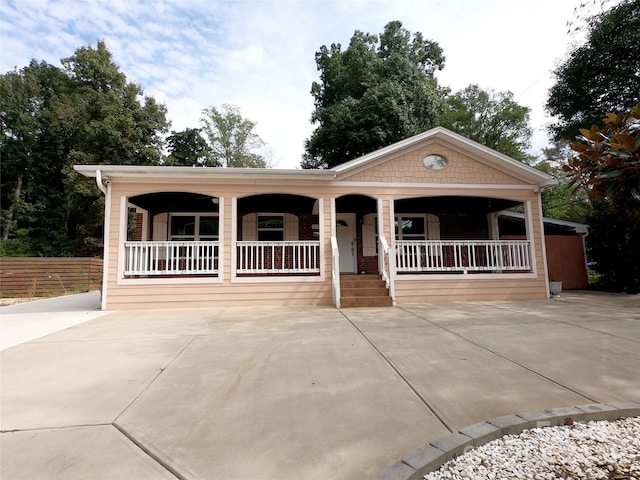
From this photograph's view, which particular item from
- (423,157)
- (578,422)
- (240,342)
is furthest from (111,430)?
(423,157)

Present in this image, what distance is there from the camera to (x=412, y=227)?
11273mm

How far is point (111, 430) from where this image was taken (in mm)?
2213

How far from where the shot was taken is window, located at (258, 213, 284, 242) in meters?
10.7

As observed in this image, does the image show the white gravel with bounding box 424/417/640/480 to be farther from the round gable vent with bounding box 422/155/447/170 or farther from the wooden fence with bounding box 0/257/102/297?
the wooden fence with bounding box 0/257/102/297

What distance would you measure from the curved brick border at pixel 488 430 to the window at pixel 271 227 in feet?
29.5

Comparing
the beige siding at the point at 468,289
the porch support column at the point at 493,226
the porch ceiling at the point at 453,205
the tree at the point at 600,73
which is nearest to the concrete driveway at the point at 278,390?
the beige siding at the point at 468,289

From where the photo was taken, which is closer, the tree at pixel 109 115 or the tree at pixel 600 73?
the tree at pixel 600 73

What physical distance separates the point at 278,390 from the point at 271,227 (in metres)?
8.17

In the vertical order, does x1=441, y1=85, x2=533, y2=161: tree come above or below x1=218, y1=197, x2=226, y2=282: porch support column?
above

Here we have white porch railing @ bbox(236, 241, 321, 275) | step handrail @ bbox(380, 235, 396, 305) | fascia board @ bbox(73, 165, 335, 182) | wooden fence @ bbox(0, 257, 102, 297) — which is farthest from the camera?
wooden fence @ bbox(0, 257, 102, 297)

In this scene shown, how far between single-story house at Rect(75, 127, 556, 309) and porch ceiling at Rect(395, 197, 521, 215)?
3.3 inches

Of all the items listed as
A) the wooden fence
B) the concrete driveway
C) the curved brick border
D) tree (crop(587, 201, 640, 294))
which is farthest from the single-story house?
the wooden fence

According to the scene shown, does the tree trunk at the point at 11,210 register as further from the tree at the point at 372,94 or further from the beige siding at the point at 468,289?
the beige siding at the point at 468,289

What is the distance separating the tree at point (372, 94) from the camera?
16281 millimetres
